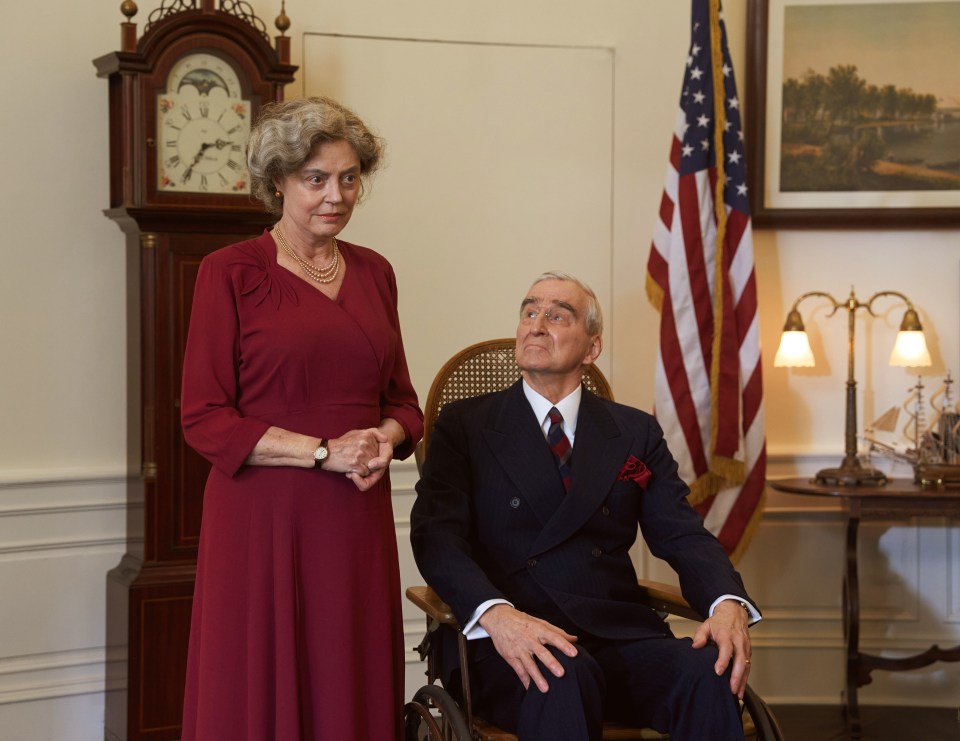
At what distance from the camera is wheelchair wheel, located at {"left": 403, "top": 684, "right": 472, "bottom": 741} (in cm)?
258

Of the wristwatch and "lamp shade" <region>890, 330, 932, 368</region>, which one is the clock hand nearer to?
the wristwatch

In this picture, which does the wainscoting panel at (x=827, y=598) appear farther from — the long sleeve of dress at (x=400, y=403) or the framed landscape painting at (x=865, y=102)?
the long sleeve of dress at (x=400, y=403)

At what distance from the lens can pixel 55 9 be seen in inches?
162

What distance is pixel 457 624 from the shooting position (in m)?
2.71

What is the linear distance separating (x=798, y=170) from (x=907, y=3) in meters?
0.77

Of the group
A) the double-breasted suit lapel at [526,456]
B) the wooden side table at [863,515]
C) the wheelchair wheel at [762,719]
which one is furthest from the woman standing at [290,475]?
the wooden side table at [863,515]

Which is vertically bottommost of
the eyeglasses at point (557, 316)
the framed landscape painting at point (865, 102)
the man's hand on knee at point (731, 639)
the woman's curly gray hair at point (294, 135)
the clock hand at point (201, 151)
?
the man's hand on knee at point (731, 639)

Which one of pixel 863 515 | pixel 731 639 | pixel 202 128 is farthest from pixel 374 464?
pixel 863 515

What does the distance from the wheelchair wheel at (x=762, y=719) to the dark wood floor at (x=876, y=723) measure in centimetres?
187

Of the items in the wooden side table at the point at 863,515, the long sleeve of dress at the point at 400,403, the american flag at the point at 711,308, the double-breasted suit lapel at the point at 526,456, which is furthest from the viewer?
the american flag at the point at 711,308

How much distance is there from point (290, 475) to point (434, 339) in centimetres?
208

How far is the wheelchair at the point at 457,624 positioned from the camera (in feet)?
8.75

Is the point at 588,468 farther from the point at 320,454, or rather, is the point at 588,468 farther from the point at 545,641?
the point at 320,454

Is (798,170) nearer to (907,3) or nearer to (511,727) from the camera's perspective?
(907,3)
